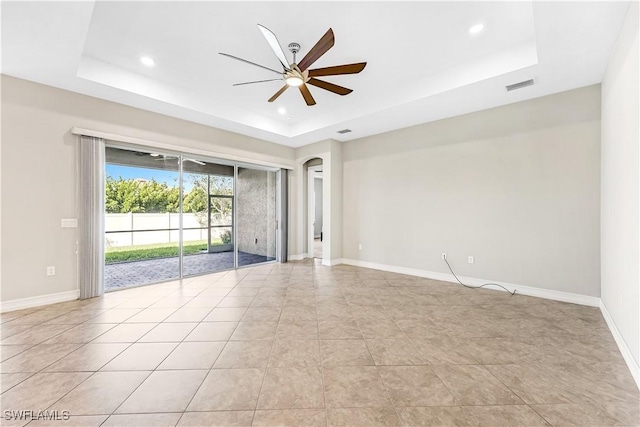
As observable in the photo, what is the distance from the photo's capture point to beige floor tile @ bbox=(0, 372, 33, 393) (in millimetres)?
1832

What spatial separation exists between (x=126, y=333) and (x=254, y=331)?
4.40 ft

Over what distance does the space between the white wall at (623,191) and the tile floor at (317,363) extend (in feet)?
1.08

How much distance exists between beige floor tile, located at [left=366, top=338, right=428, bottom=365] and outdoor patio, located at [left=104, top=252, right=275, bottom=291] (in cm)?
407

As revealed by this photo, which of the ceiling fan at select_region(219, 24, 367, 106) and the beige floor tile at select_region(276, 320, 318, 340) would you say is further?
the beige floor tile at select_region(276, 320, 318, 340)

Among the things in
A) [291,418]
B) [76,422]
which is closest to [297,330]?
[291,418]

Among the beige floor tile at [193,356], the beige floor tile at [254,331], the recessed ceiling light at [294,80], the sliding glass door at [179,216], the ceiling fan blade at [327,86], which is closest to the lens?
the beige floor tile at [193,356]

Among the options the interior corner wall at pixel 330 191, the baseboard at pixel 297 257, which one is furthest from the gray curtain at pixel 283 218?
the interior corner wall at pixel 330 191

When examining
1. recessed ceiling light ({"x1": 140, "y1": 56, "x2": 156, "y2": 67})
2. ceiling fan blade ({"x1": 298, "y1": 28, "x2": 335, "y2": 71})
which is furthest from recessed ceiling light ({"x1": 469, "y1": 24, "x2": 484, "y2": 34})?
recessed ceiling light ({"x1": 140, "y1": 56, "x2": 156, "y2": 67})

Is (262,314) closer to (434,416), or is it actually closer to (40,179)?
(434,416)

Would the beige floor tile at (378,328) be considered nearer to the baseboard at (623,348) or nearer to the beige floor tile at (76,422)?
the baseboard at (623,348)

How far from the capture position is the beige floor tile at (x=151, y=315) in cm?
300

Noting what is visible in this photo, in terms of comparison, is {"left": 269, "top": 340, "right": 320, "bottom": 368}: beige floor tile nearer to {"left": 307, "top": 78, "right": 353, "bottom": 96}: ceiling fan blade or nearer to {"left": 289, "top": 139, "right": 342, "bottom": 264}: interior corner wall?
{"left": 307, "top": 78, "right": 353, "bottom": 96}: ceiling fan blade

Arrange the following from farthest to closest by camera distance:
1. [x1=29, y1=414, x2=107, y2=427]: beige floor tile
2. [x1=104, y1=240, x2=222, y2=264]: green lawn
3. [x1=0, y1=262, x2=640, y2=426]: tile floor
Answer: [x1=104, y1=240, x2=222, y2=264]: green lawn → [x1=0, y1=262, x2=640, y2=426]: tile floor → [x1=29, y1=414, x2=107, y2=427]: beige floor tile

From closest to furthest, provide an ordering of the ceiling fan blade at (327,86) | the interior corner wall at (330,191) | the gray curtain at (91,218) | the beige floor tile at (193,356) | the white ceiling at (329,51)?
1. the beige floor tile at (193,356)
2. the white ceiling at (329,51)
3. the ceiling fan blade at (327,86)
4. the gray curtain at (91,218)
5. the interior corner wall at (330,191)
